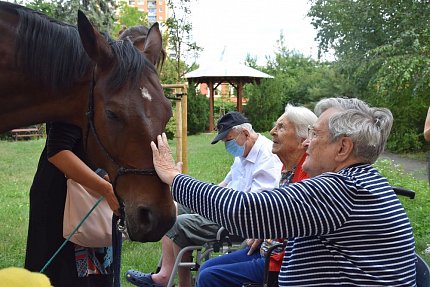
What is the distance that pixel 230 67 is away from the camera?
2028cm

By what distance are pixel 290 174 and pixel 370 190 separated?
59.2 inches

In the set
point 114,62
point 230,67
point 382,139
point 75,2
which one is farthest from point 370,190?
point 75,2

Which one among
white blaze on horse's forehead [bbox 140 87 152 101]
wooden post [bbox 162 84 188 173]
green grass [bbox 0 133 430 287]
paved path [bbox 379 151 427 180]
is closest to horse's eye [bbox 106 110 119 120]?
white blaze on horse's forehead [bbox 140 87 152 101]

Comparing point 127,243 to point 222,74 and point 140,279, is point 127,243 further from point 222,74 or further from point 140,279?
point 222,74

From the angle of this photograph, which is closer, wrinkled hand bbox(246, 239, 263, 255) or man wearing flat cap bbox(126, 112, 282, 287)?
wrinkled hand bbox(246, 239, 263, 255)

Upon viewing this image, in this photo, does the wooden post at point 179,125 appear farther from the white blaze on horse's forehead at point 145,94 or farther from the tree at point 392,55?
the tree at point 392,55

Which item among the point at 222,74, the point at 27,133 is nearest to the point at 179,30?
the point at 222,74

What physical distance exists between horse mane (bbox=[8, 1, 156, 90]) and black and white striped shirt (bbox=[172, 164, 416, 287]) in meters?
0.72

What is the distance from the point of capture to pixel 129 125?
87.4 inches

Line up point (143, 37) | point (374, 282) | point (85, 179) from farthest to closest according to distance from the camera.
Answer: point (143, 37), point (85, 179), point (374, 282)

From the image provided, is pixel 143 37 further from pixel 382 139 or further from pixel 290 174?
pixel 382 139

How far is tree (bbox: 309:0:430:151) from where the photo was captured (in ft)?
40.2

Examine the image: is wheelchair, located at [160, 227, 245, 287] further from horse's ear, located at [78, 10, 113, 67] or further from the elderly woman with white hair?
horse's ear, located at [78, 10, 113, 67]

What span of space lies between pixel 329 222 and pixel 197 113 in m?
21.8
